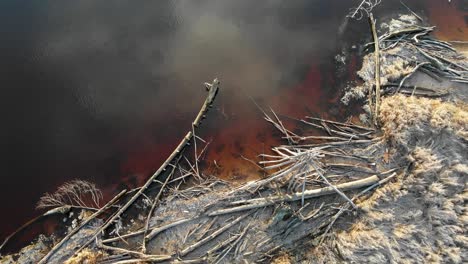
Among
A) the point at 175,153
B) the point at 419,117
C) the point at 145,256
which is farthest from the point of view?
the point at 175,153

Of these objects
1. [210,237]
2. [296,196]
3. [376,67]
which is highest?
[376,67]

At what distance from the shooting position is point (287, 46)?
1148cm

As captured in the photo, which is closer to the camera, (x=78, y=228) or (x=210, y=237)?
(x=210, y=237)

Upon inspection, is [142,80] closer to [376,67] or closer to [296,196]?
[296,196]

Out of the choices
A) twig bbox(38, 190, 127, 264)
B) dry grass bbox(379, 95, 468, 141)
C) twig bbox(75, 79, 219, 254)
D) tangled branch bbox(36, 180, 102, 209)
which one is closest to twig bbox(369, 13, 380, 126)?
dry grass bbox(379, 95, 468, 141)

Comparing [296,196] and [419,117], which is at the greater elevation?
[419,117]

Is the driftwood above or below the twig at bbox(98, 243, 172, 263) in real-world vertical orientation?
above

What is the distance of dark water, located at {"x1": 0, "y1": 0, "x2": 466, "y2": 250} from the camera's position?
9953mm

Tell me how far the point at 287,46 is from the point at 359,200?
213 inches

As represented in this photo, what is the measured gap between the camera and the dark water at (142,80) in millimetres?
9953

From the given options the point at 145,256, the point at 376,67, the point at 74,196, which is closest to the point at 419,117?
the point at 376,67

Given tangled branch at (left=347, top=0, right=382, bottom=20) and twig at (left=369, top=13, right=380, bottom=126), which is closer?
twig at (left=369, top=13, right=380, bottom=126)

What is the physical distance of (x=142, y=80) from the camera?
1101 centimetres

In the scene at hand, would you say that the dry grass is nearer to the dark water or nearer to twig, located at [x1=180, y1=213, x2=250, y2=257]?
the dark water
